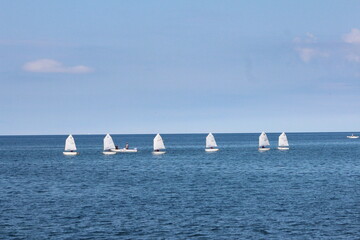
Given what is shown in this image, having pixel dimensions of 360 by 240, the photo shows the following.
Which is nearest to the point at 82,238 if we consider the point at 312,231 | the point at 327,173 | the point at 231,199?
the point at 312,231

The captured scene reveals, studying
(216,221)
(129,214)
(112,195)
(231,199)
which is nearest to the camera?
(216,221)

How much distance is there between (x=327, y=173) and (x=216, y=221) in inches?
2349

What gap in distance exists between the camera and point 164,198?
241 feet

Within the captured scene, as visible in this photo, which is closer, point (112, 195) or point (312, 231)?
point (312, 231)

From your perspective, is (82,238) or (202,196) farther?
(202,196)

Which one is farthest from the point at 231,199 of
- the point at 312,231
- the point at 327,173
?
the point at 327,173

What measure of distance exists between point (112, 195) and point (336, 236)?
116 feet

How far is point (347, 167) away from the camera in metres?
127

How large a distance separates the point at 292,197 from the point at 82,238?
109 feet

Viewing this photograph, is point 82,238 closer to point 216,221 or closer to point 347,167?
point 216,221

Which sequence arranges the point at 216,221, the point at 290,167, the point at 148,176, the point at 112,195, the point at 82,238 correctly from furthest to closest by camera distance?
the point at 290,167
the point at 148,176
the point at 112,195
the point at 216,221
the point at 82,238

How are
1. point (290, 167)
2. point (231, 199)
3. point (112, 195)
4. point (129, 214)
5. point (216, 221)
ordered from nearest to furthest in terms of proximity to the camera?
point (216, 221), point (129, 214), point (231, 199), point (112, 195), point (290, 167)

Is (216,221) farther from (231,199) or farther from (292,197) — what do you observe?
(292,197)

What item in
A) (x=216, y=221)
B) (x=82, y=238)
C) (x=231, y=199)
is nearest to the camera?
(x=82, y=238)
